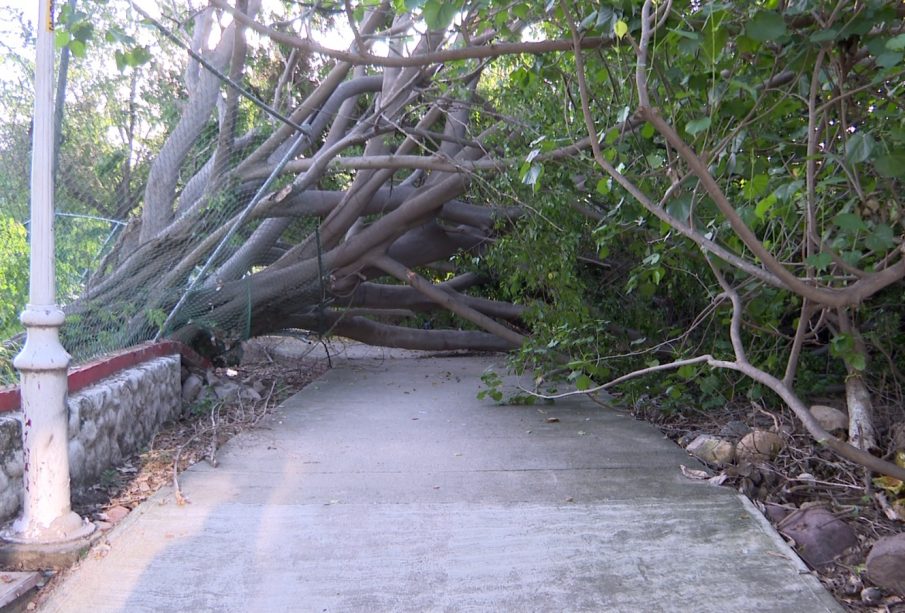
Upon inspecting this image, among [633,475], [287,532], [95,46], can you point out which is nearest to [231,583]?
[287,532]

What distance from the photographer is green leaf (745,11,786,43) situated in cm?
389

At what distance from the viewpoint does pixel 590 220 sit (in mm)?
8500

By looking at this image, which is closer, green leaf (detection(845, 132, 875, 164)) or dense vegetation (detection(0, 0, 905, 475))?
green leaf (detection(845, 132, 875, 164))

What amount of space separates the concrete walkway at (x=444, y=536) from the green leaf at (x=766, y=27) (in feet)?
8.37

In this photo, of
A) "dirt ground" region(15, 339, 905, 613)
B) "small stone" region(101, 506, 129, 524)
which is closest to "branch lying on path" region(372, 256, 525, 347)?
"dirt ground" region(15, 339, 905, 613)

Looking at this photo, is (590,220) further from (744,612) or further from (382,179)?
(744,612)

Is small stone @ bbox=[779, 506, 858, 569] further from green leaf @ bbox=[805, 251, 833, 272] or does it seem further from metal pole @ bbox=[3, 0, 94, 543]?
metal pole @ bbox=[3, 0, 94, 543]

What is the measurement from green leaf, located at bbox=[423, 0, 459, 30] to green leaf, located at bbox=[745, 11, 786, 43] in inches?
56.0

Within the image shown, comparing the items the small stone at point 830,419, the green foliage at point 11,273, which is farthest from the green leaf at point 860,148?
the green foliage at point 11,273

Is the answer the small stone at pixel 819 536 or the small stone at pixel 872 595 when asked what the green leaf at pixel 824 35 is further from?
the small stone at pixel 872 595

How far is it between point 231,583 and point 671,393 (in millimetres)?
4143

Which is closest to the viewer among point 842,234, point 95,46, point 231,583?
point 231,583

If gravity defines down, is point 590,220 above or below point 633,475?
above

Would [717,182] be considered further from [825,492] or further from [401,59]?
[401,59]
